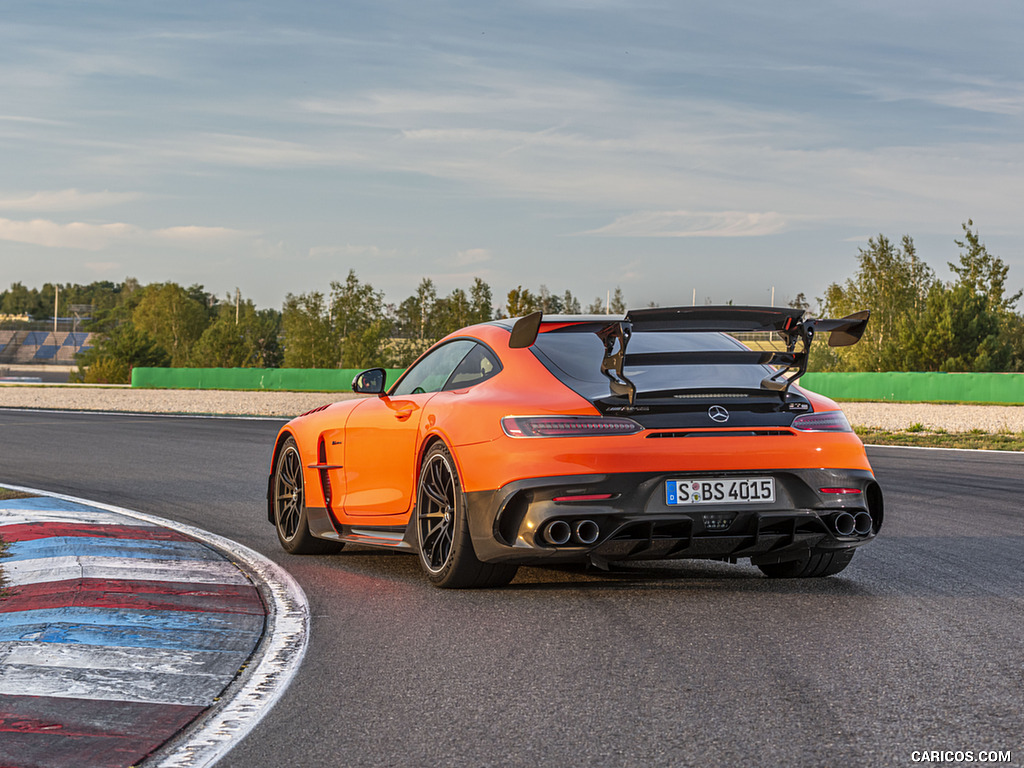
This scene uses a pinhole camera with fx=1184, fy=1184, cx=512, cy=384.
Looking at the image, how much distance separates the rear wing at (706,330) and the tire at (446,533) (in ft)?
2.50

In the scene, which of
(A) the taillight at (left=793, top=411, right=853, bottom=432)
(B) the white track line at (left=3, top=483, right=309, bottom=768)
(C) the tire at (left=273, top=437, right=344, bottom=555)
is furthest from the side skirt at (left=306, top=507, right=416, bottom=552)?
(A) the taillight at (left=793, top=411, right=853, bottom=432)

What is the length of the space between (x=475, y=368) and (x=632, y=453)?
3.99 ft

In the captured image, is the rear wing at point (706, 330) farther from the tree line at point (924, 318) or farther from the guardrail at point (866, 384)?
the tree line at point (924, 318)

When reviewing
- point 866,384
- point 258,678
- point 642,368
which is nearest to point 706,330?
point 642,368

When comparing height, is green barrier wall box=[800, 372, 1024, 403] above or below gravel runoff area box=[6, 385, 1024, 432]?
above

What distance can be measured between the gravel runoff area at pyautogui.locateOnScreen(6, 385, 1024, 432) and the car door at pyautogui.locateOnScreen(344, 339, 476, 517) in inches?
780

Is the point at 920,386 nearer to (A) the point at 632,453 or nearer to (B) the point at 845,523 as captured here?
(B) the point at 845,523

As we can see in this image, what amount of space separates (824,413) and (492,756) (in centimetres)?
312

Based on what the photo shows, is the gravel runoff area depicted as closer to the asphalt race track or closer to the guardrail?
the guardrail

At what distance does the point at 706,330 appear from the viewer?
5.93 metres

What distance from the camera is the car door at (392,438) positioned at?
21.4 ft

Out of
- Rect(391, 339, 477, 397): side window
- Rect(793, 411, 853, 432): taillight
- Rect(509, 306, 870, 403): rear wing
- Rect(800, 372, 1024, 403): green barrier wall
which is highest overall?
Rect(509, 306, 870, 403): rear wing

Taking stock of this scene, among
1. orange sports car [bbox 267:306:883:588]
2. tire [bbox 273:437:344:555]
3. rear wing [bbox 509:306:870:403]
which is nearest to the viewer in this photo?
orange sports car [bbox 267:306:883:588]

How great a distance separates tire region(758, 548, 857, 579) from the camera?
250 inches
